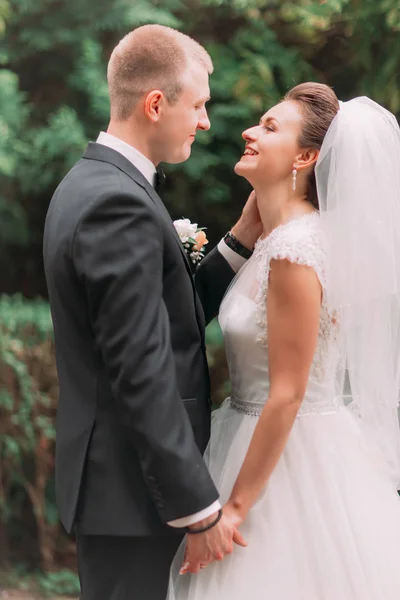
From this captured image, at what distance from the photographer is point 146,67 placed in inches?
65.1

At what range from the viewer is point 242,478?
65.7 inches

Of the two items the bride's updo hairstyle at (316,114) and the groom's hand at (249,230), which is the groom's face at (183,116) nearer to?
the bride's updo hairstyle at (316,114)

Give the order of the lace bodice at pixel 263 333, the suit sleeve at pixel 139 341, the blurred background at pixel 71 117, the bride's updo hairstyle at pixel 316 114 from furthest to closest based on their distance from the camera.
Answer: the blurred background at pixel 71 117 < the bride's updo hairstyle at pixel 316 114 < the lace bodice at pixel 263 333 < the suit sleeve at pixel 139 341

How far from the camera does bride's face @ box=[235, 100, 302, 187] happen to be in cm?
183

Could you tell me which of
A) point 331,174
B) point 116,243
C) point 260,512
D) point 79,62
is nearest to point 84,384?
point 116,243

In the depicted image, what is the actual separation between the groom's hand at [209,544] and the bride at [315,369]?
0.07m

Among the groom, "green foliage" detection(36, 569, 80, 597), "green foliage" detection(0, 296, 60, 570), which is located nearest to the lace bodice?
the groom

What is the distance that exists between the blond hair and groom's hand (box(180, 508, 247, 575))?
3.01 ft

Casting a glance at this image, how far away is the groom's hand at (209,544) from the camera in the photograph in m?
1.56

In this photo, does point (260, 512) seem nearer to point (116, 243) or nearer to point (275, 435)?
point (275, 435)

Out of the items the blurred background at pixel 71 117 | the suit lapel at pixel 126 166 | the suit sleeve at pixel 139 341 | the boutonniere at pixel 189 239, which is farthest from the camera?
the blurred background at pixel 71 117

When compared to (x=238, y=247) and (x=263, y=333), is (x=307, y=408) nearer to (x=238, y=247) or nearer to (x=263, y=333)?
(x=263, y=333)

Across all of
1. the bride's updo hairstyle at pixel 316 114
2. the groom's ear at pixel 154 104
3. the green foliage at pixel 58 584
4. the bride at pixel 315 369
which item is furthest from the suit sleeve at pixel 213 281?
the green foliage at pixel 58 584

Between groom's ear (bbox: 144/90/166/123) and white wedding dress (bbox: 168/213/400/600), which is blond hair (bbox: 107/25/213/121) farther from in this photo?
white wedding dress (bbox: 168/213/400/600)
